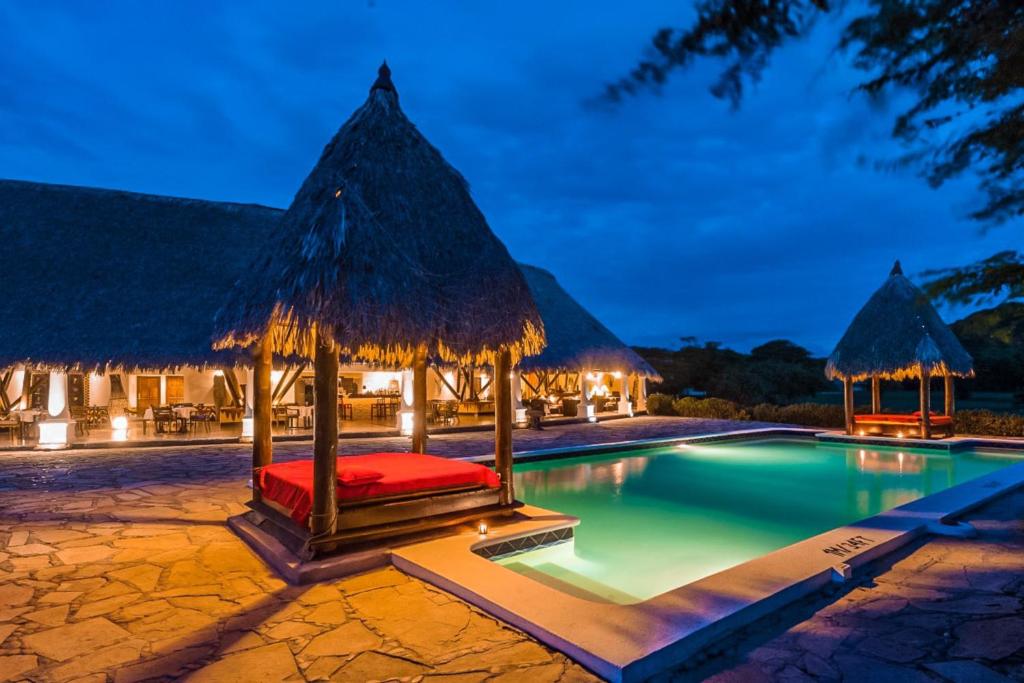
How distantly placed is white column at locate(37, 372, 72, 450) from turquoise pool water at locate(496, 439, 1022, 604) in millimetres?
9076

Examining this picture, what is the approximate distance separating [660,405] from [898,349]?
8.23m

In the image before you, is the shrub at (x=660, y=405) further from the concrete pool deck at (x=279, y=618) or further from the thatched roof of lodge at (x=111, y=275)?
the concrete pool deck at (x=279, y=618)

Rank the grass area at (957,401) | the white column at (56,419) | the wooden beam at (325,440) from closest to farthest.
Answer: the wooden beam at (325,440), the white column at (56,419), the grass area at (957,401)

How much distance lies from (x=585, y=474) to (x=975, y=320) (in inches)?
282

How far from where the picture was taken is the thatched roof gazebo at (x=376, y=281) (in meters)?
4.40

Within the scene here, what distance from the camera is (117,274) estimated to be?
14.0 metres

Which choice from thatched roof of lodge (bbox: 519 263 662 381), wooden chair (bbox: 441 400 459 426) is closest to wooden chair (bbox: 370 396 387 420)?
wooden chair (bbox: 441 400 459 426)

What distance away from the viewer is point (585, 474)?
1023cm

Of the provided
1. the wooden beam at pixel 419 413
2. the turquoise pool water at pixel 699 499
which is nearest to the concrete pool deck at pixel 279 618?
the turquoise pool water at pixel 699 499

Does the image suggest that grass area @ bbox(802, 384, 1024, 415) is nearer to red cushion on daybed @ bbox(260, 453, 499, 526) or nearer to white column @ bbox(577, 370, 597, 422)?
white column @ bbox(577, 370, 597, 422)

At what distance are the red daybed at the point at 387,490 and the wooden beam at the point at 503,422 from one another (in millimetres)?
158

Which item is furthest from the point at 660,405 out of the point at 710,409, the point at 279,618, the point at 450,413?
the point at 279,618

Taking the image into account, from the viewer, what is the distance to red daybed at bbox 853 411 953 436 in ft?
43.1

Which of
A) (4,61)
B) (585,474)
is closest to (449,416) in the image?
(585,474)
